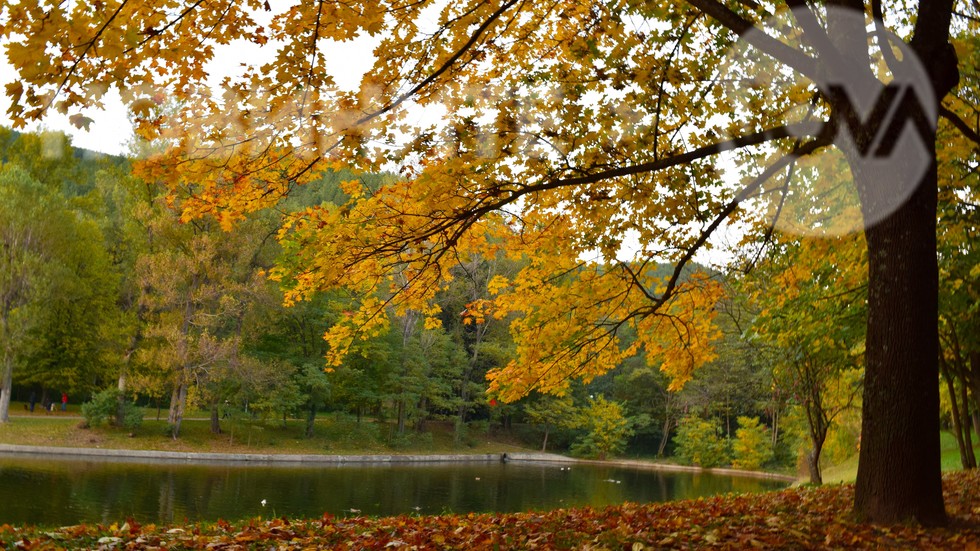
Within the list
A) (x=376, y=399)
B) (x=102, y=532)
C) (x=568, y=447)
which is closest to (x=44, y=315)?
(x=376, y=399)

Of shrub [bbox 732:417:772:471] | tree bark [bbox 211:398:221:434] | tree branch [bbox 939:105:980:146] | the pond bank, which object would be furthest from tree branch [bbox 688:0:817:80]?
shrub [bbox 732:417:772:471]

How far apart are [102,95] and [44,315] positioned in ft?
84.0

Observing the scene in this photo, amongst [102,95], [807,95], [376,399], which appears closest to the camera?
[102,95]

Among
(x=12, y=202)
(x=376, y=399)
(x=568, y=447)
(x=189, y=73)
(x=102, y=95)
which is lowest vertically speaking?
(x=568, y=447)

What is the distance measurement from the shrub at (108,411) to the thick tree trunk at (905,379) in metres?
25.8

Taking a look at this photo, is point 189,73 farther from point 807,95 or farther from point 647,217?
point 807,95

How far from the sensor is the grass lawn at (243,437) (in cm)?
2356

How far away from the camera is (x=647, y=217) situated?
22.5 ft

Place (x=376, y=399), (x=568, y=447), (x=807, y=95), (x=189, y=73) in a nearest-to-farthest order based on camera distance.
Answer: (x=189, y=73) → (x=807, y=95) → (x=376, y=399) → (x=568, y=447)

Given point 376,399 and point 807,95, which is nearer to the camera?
point 807,95

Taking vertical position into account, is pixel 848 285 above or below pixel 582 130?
below

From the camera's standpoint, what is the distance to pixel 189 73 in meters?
4.65

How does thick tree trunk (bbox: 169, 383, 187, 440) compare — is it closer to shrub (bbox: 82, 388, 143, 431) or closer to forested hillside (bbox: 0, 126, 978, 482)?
forested hillside (bbox: 0, 126, 978, 482)

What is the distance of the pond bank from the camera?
2197 cm
